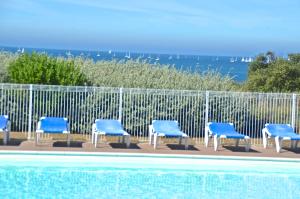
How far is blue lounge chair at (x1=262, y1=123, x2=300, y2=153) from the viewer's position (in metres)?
16.0

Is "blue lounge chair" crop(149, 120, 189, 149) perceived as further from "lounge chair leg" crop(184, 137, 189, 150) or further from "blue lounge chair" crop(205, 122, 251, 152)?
"blue lounge chair" crop(205, 122, 251, 152)

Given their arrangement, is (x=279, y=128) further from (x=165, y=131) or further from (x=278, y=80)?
(x=278, y=80)

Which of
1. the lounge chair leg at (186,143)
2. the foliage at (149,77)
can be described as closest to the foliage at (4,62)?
the foliage at (149,77)

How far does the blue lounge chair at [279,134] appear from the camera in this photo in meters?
16.0

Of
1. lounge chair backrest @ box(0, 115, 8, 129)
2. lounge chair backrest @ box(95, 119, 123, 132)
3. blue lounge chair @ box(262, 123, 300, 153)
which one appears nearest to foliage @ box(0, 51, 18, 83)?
lounge chair backrest @ box(0, 115, 8, 129)

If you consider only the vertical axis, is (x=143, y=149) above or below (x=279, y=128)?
below

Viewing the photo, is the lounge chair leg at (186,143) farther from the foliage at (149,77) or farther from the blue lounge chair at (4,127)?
the blue lounge chair at (4,127)

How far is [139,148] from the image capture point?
15992 mm

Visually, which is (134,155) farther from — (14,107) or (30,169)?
(14,107)

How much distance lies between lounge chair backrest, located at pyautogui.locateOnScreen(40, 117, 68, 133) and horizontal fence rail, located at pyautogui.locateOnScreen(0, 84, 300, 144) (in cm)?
141

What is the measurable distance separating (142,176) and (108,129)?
8.54ft

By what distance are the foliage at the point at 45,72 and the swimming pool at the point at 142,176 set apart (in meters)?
4.51

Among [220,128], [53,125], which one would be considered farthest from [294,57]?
[53,125]

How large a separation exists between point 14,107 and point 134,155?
4537 millimetres
